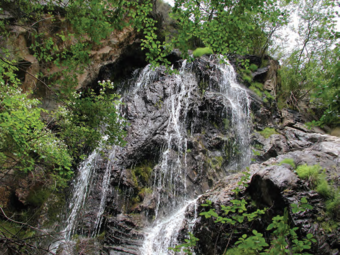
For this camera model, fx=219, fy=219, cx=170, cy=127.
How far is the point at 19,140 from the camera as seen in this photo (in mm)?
4254

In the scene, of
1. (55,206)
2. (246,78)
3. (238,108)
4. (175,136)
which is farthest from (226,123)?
(55,206)

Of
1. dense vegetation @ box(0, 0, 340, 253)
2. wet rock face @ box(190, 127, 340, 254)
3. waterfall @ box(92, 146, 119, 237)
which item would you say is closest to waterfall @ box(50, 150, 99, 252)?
waterfall @ box(92, 146, 119, 237)

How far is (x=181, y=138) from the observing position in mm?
10383

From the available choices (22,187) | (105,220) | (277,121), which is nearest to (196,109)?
(277,121)

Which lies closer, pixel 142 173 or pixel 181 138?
pixel 142 173

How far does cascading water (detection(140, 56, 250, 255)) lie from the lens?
6.63m

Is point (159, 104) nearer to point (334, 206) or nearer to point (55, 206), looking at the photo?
point (55, 206)

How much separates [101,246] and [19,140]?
4.44 metres

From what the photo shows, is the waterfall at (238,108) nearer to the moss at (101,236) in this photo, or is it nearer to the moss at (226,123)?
the moss at (226,123)

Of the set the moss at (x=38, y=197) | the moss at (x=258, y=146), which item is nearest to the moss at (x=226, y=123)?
the moss at (x=258, y=146)

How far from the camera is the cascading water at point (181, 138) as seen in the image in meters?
6.63

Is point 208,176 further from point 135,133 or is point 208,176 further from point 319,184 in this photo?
point 319,184

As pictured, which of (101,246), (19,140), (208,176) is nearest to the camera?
(19,140)

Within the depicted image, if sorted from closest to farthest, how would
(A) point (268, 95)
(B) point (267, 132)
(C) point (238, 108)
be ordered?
(B) point (267, 132) < (C) point (238, 108) < (A) point (268, 95)
